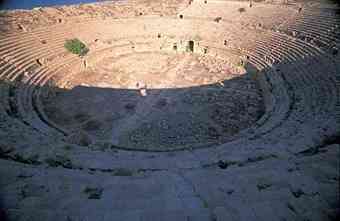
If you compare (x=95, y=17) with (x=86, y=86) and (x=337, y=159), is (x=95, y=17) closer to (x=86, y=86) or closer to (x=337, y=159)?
(x=86, y=86)

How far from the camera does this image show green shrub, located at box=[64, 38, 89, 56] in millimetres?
24547

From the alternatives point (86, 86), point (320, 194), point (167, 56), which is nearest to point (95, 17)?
point (167, 56)

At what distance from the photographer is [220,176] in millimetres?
10109

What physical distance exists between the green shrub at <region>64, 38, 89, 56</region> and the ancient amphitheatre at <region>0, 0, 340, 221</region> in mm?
357

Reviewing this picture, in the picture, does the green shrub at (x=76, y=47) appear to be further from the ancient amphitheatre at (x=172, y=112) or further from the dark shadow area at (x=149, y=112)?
the dark shadow area at (x=149, y=112)

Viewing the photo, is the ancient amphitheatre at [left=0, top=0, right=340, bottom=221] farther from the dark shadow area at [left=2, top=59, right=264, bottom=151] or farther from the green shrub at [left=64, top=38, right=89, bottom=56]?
the green shrub at [left=64, top=38, right=89, bottom=56]

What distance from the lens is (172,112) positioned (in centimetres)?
1902

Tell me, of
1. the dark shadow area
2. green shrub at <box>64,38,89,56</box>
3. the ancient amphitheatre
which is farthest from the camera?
green shrub at <box>64,38,89,56</box>

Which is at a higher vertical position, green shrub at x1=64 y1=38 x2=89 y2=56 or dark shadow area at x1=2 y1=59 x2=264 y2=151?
green shrub at x1=64 y1=38 x2=89 y2=56

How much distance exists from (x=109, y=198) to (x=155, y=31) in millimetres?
21959

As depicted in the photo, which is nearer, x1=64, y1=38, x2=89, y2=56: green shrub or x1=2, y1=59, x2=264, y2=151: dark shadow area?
x1=2, y1=59, x2=264, y2=151: dark shadow area

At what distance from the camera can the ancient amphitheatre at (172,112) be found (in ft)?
26.2

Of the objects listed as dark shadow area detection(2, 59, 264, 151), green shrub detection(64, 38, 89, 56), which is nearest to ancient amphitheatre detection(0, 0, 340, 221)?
dark shadow area detection(2, 59, 264, 151)

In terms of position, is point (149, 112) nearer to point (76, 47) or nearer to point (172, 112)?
point (172, 112)
